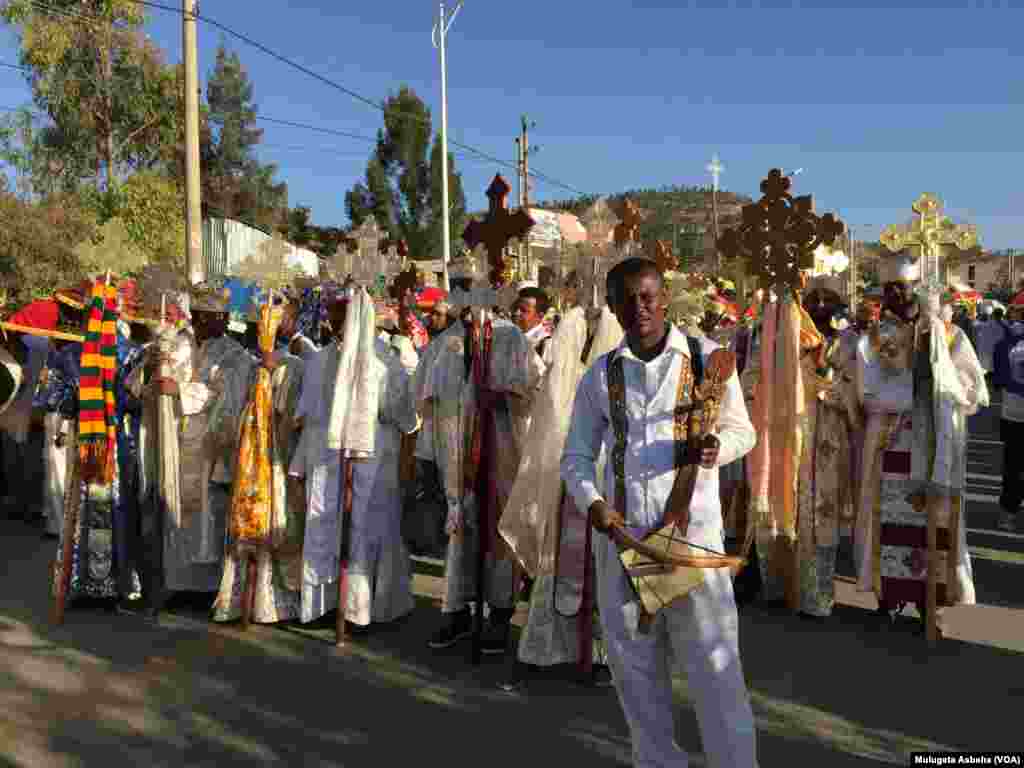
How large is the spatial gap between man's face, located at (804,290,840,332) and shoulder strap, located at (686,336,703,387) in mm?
3518

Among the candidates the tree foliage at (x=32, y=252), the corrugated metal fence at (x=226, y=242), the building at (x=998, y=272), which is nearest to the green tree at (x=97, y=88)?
the tree foliage at (x=32, y=252)

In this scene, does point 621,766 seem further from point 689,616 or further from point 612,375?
point 612,375

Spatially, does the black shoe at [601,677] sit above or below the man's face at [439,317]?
below

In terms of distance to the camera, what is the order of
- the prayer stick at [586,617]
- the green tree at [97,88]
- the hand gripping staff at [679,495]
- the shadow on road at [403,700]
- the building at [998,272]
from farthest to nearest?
the building at [998,272] < the green tree at [97,88] < the prayer stick at [586,617] < the shadow on road at [403,700] < the hand gripping staff at [679,495]

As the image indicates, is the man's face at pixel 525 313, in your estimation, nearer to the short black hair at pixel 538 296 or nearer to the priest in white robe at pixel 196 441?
the short black hair at pixel 538 296

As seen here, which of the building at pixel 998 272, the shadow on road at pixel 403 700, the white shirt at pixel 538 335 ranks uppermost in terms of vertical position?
the building at pixel 998 272

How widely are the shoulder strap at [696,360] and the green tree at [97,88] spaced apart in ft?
94.7

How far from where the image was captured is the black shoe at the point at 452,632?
17.7 ft

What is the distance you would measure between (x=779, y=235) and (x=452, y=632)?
3.07 metres

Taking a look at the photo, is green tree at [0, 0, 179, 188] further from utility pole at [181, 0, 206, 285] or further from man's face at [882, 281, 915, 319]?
man's face at [882, 281, 915, 319]

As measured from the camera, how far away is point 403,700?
4.59m

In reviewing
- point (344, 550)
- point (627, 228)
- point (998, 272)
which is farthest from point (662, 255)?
point (998, 272)

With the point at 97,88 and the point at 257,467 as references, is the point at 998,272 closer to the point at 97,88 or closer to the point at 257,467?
the point at 97,88

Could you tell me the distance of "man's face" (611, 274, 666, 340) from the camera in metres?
3.24
